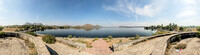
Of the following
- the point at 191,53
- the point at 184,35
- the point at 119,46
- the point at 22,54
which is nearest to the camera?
the point at 191,53

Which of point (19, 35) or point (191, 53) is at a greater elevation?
point (19, 35)

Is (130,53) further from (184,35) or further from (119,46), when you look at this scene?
(184,35)

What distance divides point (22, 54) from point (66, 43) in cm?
477

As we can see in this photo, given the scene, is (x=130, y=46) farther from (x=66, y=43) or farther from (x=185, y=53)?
(x=66, y=43)

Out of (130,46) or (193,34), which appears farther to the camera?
(193,34)

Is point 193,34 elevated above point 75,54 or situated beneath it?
elevated above

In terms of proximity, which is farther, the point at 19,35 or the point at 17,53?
the point at 19,35

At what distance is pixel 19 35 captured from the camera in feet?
51.7

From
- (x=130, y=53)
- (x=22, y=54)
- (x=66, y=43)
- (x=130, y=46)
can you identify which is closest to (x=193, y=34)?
(x=130, y=46)

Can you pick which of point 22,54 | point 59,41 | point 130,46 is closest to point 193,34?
point 130,46

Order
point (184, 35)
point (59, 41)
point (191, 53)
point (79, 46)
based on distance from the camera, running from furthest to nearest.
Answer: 1. point (184, 35)
2. point (59, 41)
3. point (79, 46)
4. point (191, 53)

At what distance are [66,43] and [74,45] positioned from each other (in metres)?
1.88

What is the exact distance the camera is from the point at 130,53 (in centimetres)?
779

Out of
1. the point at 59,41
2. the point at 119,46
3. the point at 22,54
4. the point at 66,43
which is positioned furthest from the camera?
the point at 59,41
